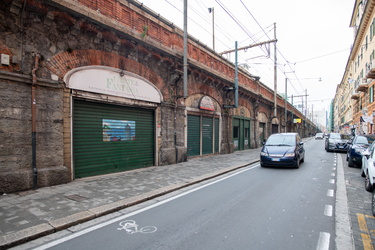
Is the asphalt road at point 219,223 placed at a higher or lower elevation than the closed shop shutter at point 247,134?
lower

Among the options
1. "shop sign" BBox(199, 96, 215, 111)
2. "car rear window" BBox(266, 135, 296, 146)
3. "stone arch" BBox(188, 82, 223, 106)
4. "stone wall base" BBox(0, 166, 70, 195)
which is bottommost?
"stone wall base" BBox(0, 166, 70, 195)

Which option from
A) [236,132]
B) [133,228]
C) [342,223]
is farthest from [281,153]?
[236,132]

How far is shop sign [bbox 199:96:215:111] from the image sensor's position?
46.5 feet

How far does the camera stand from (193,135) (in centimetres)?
1395

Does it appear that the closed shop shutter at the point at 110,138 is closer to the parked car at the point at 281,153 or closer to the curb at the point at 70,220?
the curb at the point at 70,220

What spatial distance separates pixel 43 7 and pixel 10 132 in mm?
3588

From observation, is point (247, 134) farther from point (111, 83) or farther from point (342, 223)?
point (342, 223)

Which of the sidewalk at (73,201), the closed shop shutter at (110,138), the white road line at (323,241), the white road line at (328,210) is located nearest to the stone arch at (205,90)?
the closed shop shutter at (110,138)

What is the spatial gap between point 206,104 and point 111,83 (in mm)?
7318

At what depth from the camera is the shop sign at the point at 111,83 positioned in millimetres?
7523

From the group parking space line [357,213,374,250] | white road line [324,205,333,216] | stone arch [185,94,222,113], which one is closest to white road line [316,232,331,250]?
parking space line [357,213,374,250]

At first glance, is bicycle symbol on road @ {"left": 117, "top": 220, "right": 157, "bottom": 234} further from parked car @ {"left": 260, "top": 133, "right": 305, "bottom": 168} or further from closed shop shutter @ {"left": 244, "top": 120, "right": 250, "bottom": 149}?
closed shop shutter @ {"left": 244, "top": 120, "right": 250, "bottom": 149}

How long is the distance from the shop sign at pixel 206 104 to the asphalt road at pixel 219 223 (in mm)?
8085

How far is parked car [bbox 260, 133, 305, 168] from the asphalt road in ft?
11.7
